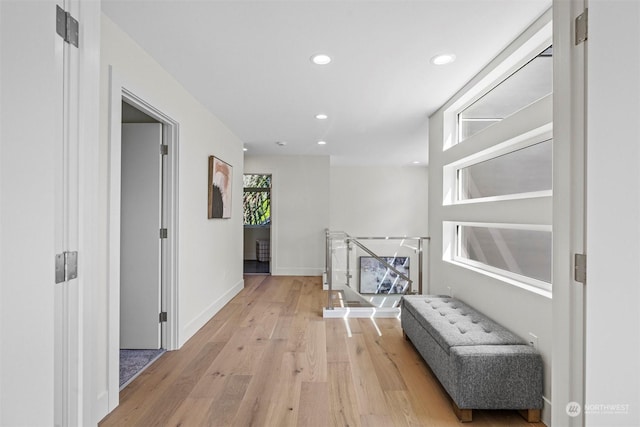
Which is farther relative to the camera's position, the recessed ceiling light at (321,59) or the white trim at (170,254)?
the white trim at (170,254)

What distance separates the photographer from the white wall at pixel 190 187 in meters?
2.05

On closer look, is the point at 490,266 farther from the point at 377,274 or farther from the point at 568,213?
the point at 377,274

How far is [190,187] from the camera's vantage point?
333 cm

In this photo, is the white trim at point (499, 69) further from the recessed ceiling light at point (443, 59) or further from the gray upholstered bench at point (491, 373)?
the gray upholstered bench at point (491, 373)

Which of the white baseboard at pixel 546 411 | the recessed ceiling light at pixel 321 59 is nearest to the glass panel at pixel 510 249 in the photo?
the white baseboard at pixel 546 411

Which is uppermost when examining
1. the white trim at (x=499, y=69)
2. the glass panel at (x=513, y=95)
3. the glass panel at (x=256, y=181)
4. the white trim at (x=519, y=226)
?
the white trim at (x=499, y=69)

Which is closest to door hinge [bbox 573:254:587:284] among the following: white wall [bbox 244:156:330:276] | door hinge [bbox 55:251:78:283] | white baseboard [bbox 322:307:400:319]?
door hinge [bbox 55:251:78:283]

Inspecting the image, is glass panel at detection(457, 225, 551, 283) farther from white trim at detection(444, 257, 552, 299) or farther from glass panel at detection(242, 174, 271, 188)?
glass panel at detection(242, 174, 271, 188)

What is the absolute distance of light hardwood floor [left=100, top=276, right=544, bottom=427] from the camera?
199cm

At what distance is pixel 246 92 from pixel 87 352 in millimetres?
2712

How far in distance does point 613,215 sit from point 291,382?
219 cm

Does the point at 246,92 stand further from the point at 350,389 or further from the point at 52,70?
the point at 350,389

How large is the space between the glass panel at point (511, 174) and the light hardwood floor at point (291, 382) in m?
1.54
